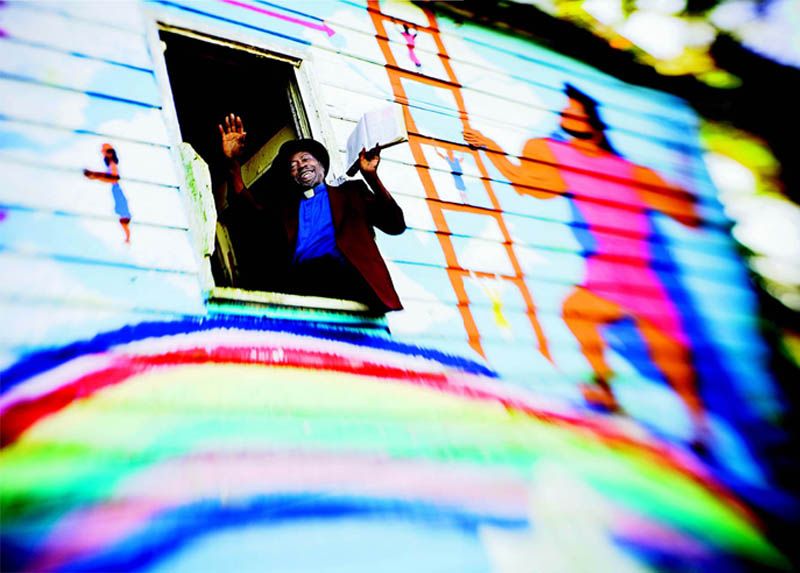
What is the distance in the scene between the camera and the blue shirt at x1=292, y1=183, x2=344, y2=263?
224 cm

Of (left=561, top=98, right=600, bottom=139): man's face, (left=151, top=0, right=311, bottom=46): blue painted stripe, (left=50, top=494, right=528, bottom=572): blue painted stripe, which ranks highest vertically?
(left=151, top=0, right=311, bottom=46): blue painted stripe

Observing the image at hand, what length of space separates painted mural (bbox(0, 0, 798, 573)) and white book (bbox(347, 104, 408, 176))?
151 mm

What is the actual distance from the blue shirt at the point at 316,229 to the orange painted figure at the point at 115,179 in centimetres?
66

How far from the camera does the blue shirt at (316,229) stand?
7.34ft

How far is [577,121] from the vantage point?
343 cm

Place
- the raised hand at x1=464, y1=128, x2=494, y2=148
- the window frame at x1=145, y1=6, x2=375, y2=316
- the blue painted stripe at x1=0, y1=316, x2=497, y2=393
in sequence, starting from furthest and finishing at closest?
the raised hand at x1=464, y1=128, x2=494, y2=148 < the window frame at x1=145, y1=6, x2=375, y2=316 < the blue painted stripe at x1=0, y1=316, x2=497, y2=393

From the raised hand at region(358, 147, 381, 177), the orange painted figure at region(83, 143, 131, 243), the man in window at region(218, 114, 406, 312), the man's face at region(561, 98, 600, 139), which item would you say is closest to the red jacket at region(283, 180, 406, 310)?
the man in window at region(218, 114, 406, 312)

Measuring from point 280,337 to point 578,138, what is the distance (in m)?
2.38

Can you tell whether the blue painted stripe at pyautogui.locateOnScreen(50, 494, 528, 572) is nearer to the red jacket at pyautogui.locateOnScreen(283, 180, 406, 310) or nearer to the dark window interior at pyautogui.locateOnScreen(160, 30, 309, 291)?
the red jacket at pyautogui.locateOnScreen(283, 180, 406, 310)

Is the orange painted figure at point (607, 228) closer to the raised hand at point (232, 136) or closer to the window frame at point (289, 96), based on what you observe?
the window frame at point (289, 96)

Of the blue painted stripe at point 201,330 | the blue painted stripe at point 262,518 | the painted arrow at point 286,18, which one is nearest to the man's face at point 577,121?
the painted arrow at point 286,18

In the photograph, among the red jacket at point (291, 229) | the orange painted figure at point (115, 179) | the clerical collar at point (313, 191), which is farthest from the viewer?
the clerical collar at point (313, 191)

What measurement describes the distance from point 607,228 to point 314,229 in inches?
70.3

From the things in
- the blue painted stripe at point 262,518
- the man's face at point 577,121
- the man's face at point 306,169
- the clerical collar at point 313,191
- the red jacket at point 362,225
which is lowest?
the blue painted stripe at point 262,518
